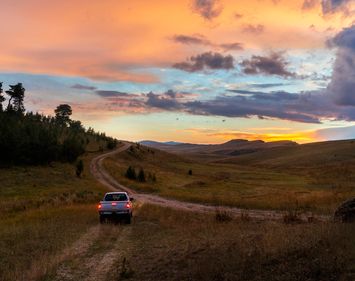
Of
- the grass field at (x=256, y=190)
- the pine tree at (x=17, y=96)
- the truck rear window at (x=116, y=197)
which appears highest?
the pine tree at (x=17, y=96)

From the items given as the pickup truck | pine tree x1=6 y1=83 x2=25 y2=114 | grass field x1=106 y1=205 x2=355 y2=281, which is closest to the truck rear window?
the pickup truck

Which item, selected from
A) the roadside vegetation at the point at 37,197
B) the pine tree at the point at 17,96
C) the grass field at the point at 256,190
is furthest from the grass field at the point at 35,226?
the pine tree at the point at 17,96

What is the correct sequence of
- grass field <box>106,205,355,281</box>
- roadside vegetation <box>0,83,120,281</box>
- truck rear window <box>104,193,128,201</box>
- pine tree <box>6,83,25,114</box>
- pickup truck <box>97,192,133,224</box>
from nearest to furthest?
1. grass field <box>106,205,355,281</box>
2. roadside vegetation <box>0,83,120,281</box>
3. pickup truck <box>97,192,133,224</box>
4. truck rear window <box>104,193,128,201</box>
5. pine tree <box>6,83,25,114</box>

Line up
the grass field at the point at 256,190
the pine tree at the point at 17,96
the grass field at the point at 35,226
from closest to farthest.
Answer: the grass field at the point at 35,226 < the grass field at the point at 256,190 < the pine tree at the point at 17,96

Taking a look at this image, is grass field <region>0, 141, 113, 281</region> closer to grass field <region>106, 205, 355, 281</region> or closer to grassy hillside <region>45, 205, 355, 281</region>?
grassy hillside <region>45, 205, 355, 281</region>

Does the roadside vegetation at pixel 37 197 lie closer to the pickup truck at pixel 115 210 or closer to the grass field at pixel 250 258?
the pickup truck at pixel 115 210

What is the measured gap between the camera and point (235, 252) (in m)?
13.7

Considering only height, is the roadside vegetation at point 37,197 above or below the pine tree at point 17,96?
below

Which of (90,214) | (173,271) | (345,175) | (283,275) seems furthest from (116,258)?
(345,175)

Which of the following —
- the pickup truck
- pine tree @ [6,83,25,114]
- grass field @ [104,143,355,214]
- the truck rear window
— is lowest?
grass field @ [104,143,355,214]

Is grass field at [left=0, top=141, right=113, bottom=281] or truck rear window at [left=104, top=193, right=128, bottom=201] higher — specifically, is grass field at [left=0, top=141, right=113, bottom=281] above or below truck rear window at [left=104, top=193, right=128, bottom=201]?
below

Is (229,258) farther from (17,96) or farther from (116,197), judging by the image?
(17,96)

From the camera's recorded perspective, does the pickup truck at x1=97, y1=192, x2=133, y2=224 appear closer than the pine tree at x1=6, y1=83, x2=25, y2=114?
Yes

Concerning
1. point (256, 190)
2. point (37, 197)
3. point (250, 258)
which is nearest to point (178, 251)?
point (250, 258)
